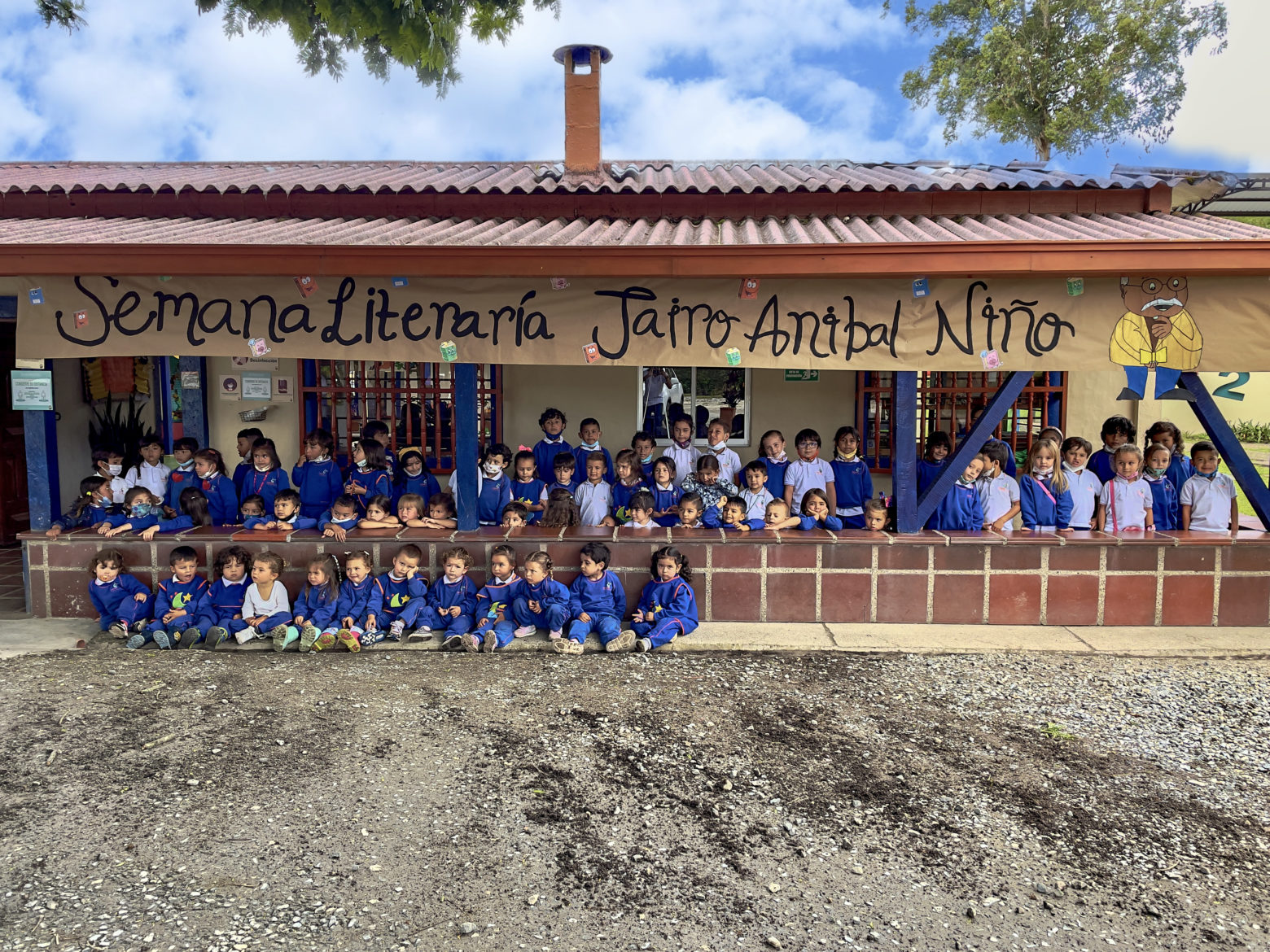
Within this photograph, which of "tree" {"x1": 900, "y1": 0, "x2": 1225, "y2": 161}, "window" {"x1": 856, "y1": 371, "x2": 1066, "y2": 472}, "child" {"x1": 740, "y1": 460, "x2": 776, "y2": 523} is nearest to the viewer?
"child" {"x1": 740, "y1": 460, "x2": 776, "y2": 523}

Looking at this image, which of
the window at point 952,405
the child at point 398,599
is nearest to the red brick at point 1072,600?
the window at point 952,405

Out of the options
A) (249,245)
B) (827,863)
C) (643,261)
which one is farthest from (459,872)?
(249,245)

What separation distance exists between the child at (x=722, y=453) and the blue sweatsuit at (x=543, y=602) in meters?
1.66

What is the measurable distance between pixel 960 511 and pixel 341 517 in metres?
4.36

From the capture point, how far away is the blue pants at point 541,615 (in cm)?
565

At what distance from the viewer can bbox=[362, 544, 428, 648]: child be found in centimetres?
573

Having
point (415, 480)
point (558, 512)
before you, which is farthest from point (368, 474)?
point (558, 512)

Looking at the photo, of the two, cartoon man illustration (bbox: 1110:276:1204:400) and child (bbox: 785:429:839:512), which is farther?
child (bbox: 785:429:839:512)

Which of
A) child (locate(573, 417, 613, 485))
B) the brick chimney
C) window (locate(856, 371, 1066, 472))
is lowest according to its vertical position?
child (locate(573, 417, 613, 485))

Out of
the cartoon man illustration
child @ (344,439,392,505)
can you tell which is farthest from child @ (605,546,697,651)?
the cartoon man illustration

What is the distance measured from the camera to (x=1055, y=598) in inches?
237

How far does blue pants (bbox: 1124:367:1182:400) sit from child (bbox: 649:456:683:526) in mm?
3129

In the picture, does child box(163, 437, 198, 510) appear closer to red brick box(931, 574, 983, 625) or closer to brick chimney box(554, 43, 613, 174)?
brick chimney box(554, 43, 613, 174)

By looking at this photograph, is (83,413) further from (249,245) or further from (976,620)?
(976,620)
